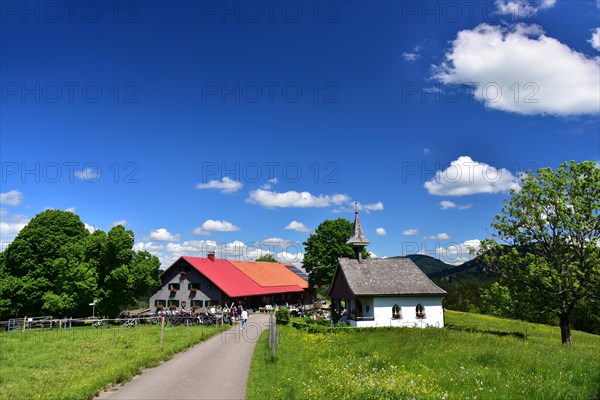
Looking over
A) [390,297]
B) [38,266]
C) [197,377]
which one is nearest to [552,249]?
[390,297]

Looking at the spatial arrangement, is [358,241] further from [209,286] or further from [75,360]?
[75,360]

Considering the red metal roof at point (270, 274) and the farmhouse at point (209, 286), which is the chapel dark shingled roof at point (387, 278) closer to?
the farmhouse at point (209, 286)

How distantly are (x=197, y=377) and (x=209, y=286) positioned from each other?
1424 inches

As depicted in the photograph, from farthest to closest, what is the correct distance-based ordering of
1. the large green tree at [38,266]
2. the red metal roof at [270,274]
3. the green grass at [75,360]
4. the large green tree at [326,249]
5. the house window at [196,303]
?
the red metal roof at [270,274]
the large green tree at [326,249]
the house window at [196,303]
the large green tree at [38,266]
the green grass at [75,360]

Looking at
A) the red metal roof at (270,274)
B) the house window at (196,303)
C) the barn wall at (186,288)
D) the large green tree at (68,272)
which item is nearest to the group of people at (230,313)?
the house window at (196,303)

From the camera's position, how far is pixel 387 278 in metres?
36.0

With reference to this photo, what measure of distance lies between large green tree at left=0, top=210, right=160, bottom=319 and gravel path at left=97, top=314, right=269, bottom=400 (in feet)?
71.4

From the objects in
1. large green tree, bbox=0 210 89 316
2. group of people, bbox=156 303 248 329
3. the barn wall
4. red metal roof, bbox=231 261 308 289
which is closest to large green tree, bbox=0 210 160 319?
large green tree, bbox=0 210 89 316

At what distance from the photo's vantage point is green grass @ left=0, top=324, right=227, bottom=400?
12.8m

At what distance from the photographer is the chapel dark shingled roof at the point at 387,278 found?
34406mm

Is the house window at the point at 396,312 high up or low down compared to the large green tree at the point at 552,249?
down

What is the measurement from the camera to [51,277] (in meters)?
42.5

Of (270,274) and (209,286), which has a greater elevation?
(270,274)

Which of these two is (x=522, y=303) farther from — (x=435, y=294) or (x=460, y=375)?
(x=460, y=375)
